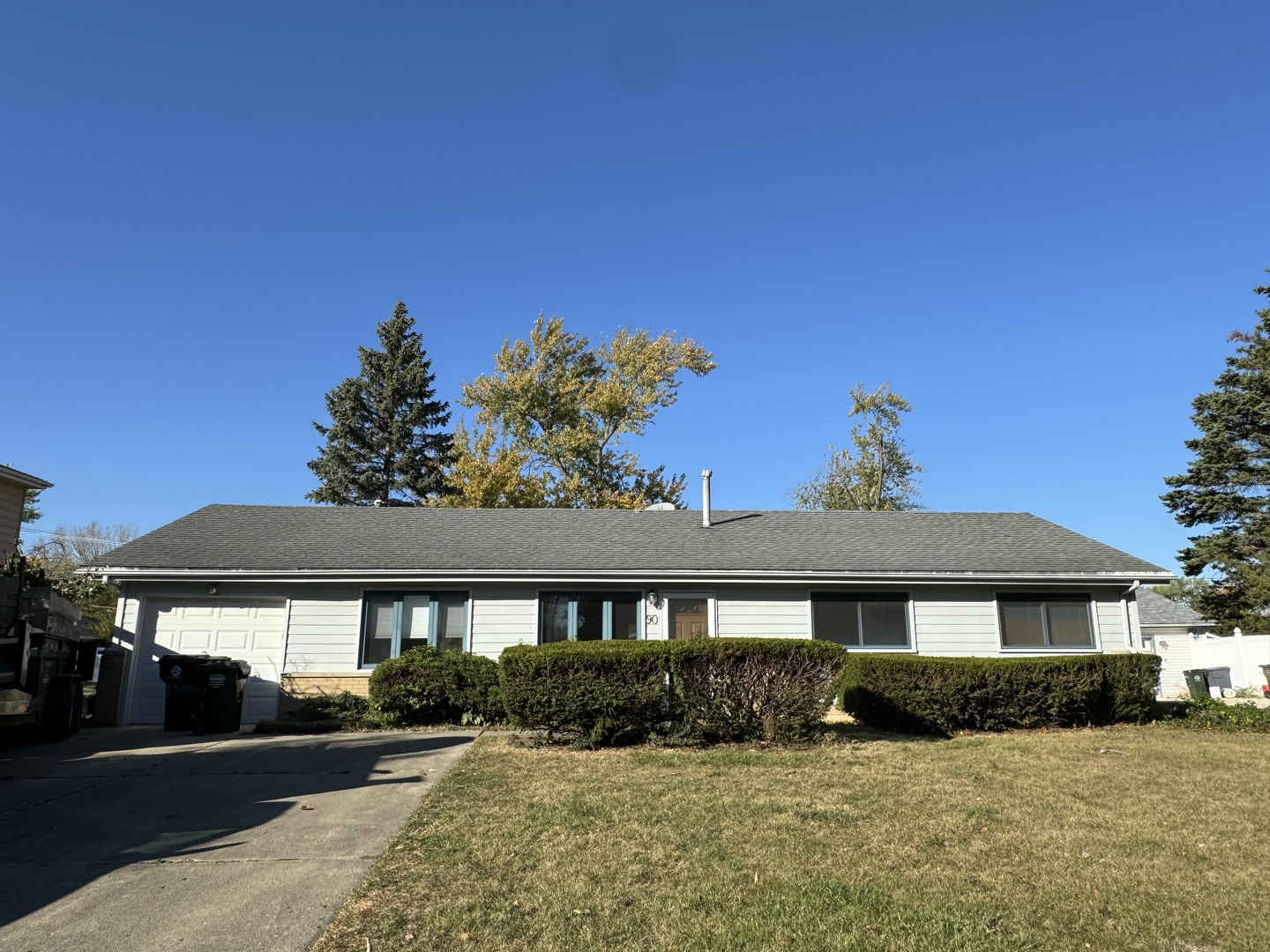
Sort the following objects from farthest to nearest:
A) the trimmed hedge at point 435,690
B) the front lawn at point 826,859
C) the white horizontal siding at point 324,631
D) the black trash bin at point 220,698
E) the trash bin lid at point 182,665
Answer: the white horizontal siding at point 324,631, the trash bin lid at point 182,665, the black trash bin at point 220,698, the trimmed hedge at point 435,690, the front lawn at point 826,859

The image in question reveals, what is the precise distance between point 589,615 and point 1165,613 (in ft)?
92.5

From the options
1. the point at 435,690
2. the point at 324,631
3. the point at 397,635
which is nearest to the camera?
the point at 435,690

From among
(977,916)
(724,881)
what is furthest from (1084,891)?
(724,881)

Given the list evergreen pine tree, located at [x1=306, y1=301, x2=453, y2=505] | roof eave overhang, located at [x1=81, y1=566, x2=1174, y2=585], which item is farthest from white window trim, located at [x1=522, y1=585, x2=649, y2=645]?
evergreen pine tree, located at [x1=306, y1=301, x2=453, y2=505]

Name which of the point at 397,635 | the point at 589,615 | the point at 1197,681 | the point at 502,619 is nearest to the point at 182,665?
the point at 397,635

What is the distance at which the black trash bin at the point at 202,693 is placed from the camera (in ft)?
41.3

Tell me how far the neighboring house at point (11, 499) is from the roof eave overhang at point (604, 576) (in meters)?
5.27

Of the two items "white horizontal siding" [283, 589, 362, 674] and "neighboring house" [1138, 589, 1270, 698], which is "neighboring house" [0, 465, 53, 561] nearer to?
"white horizontal siding" [283, 589, 362, 674]

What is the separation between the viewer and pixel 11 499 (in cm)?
1780

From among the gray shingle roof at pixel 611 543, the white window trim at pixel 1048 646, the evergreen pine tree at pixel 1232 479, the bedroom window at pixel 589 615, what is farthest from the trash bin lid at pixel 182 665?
the evergreen pine tree at pixel 1232 479

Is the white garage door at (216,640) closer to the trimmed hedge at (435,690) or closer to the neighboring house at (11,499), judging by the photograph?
the trimmed hedge at (435,690)

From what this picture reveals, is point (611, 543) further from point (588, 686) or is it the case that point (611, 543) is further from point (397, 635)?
point (588, 686)

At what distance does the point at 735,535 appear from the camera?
1727cm

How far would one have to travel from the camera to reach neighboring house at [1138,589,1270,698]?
70.2ft
